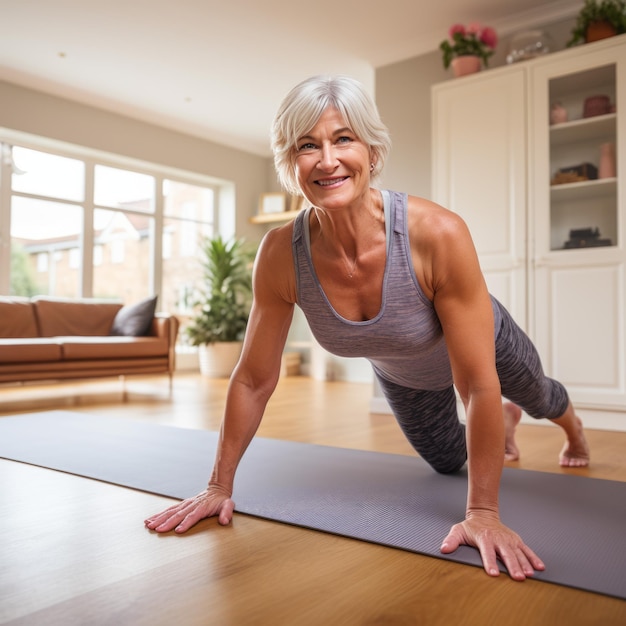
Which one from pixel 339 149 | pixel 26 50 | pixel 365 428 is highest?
pixel 26 50

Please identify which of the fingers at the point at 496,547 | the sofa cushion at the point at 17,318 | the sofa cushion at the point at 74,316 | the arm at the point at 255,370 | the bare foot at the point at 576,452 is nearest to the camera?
the fingers at the point at 496,547

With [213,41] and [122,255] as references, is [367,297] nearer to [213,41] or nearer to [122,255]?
[213,41]

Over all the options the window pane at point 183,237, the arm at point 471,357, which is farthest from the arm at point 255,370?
the window pane at point 183,237

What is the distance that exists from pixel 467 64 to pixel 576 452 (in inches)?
93.8

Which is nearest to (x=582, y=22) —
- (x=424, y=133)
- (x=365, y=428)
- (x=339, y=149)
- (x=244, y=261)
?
(x=424, y=133)

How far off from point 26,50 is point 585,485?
188 inches

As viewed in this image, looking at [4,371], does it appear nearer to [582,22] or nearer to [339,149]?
[339,149]

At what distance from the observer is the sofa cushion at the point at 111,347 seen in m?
4.04

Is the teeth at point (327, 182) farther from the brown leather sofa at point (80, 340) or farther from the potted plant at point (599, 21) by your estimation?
the brown leather sofa at point (80, 340)

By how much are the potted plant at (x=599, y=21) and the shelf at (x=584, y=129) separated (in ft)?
1.35

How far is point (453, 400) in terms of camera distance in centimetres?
176

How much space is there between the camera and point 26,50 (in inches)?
182

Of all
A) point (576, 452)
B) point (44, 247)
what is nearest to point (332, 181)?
point (576, 452)

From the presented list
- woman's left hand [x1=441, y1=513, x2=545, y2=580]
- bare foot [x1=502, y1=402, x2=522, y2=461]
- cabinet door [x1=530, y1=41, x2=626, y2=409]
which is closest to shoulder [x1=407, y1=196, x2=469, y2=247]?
woman's left hand [x1=441, y1=513, x2=545, y2=580]
